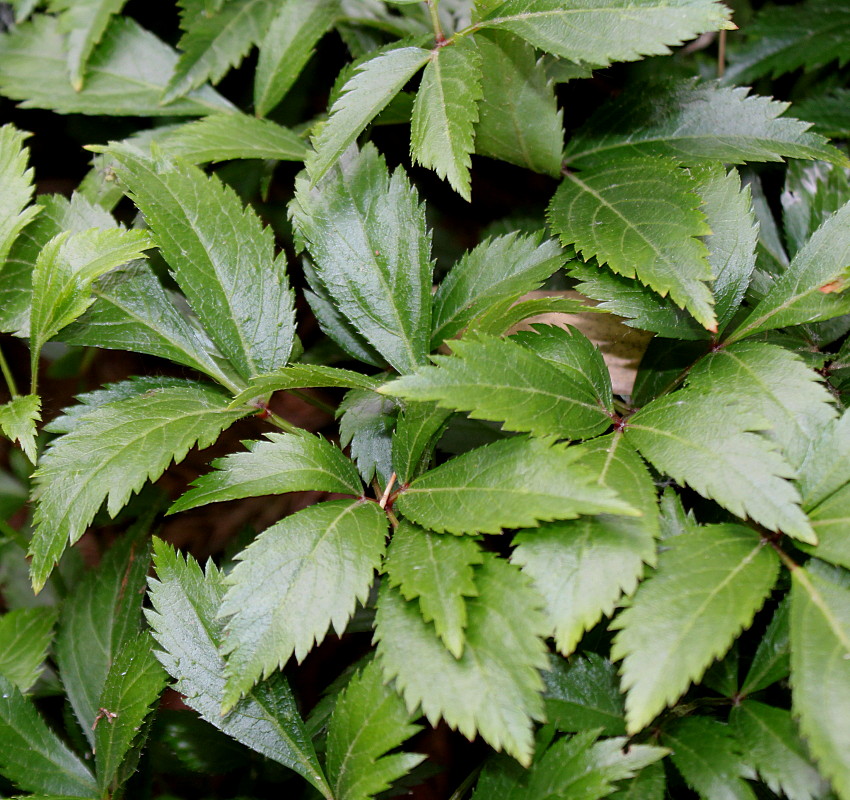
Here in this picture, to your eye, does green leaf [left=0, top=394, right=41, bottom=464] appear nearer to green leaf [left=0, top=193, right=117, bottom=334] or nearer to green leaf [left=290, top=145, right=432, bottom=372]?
green leaf [left=0, top=193, right=117, bottom=334]

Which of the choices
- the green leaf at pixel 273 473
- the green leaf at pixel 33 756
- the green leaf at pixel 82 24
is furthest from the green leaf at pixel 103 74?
the green leaf at pixel 33 756

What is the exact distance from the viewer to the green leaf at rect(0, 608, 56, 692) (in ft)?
3.80

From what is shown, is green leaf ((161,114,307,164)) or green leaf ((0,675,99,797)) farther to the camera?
green leaf ((161,114,307,164))

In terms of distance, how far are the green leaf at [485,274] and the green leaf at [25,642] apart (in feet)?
2.82

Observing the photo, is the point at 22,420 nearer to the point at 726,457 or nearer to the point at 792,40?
the point at 726,457

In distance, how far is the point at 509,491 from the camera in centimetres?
82

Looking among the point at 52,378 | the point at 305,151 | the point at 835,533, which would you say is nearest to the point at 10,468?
the point at 52,378

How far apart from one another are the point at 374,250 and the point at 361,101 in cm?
21

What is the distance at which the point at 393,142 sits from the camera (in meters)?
1.46

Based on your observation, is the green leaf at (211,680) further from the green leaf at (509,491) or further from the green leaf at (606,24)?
the green leaf at (606,24)

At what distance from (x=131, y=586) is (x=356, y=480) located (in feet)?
1.65

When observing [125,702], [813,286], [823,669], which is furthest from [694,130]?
[125,702]

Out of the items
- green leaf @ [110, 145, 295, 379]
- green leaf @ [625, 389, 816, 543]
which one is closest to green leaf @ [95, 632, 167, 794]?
green leaf @ [110, 145, 295, 379]

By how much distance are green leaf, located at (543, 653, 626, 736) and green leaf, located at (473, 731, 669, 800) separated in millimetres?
28
